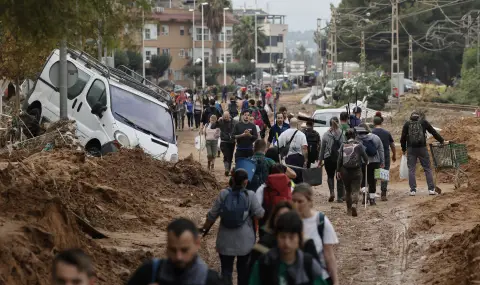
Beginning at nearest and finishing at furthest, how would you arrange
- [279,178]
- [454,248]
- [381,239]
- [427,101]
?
[279,178]
[454,248]
[381,239]
[427,101]

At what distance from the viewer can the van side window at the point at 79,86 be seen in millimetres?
25719

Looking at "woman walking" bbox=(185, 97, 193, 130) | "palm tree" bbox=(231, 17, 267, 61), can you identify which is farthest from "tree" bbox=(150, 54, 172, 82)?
"woman walking" bbox=(185, 97, 193, 130)

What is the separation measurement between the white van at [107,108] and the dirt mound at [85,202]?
1.40 m

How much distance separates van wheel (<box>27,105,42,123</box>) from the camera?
2633cm

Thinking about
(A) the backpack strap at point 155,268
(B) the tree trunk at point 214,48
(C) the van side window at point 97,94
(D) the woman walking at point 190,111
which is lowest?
(D) the woman walking at point 190,111

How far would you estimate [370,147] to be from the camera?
20.6 m

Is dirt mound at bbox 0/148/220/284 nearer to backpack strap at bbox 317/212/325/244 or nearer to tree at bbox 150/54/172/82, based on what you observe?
backpack strap at bbox 317/212/325/244

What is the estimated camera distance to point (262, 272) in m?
7.62

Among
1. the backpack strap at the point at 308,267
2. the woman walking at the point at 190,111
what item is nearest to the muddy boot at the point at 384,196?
the backpack strap at the point at 308,267

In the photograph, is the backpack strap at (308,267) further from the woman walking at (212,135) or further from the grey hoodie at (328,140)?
the woman walking at (212,135)

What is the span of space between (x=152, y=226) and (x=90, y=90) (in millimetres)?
8132

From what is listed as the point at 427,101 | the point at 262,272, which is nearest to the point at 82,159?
the point at 262,272

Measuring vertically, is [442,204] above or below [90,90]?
below

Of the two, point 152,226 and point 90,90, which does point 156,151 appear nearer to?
point 90,90
